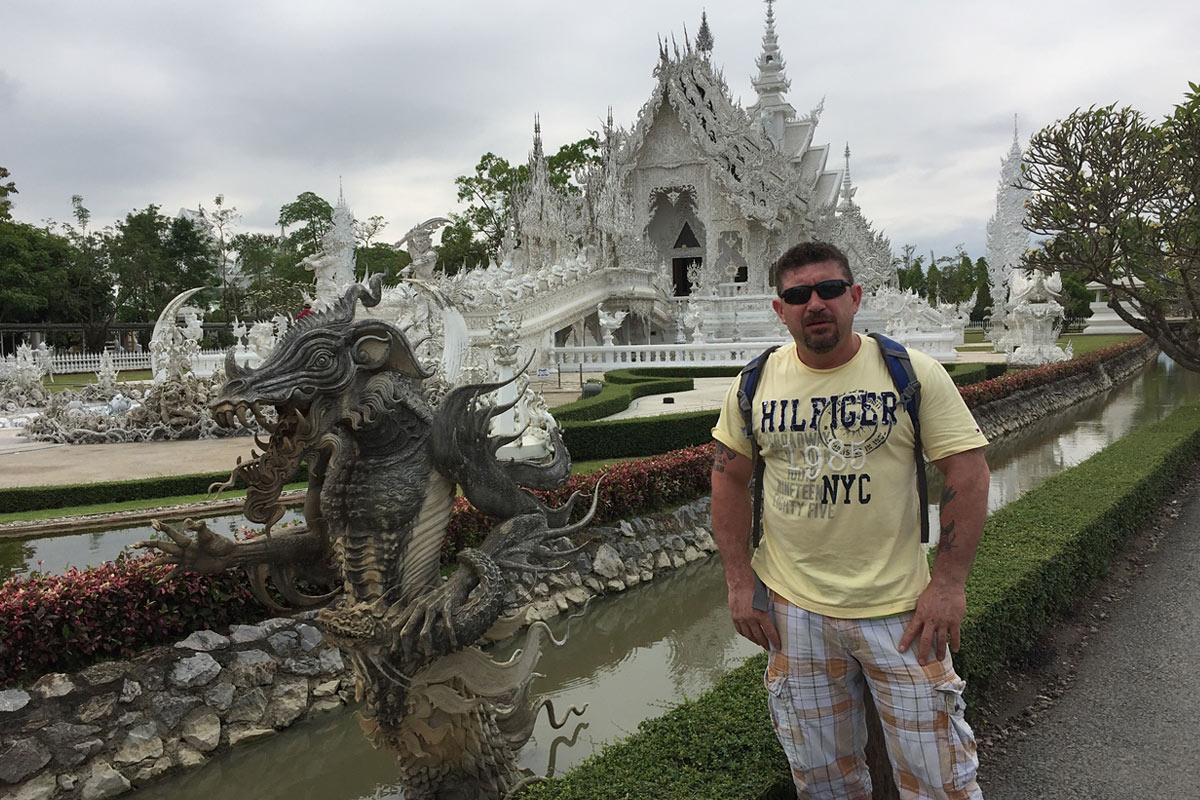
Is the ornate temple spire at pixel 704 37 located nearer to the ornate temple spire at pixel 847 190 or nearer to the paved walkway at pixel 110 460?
Result: the ornate temple spire at pixel 847 190

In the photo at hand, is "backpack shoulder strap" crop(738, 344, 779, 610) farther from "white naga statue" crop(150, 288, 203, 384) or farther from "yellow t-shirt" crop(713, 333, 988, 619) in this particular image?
"white naga statue" crop(150, 288, 203, 384)

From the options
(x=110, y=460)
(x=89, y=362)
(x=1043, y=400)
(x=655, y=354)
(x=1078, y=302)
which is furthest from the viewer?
(x=1078, y=302)

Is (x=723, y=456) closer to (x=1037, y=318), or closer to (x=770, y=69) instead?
(x=1037, y=318)

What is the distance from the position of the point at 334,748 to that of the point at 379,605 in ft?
7.03

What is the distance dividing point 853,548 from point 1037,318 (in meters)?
21.8

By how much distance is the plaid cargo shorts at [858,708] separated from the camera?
2078 mm

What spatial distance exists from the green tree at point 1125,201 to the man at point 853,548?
37.7 ft

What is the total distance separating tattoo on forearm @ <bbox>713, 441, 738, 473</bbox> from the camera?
2389 millimetres

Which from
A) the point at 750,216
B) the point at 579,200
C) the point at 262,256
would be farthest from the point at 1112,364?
the point at 262,256

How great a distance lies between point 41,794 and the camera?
11.6 feet

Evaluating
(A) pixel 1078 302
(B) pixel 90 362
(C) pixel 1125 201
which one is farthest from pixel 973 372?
(A) pixel 1078 302

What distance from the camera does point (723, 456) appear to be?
2.40 metres

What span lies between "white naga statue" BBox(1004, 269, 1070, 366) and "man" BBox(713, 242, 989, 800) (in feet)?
69.2

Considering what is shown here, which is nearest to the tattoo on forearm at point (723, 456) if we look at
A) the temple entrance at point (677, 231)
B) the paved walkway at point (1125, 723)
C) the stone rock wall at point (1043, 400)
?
the paved walkway at point (1125, 723)
